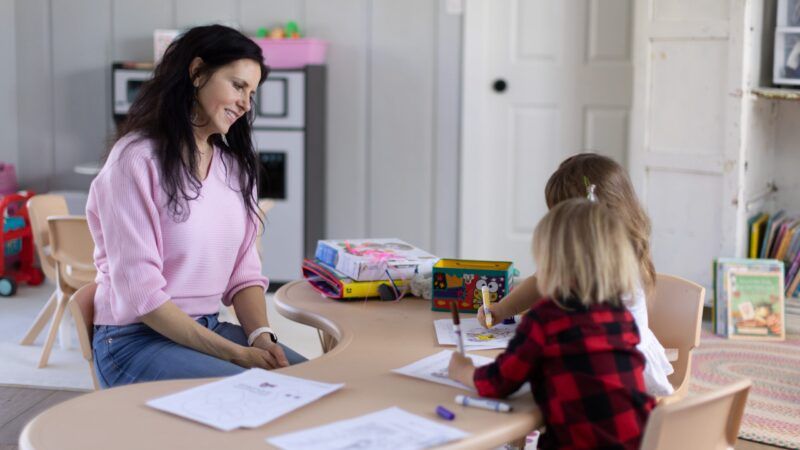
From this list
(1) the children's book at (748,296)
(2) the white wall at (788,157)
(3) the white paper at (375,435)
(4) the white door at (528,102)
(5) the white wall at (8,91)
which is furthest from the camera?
(5) the white wall at (8,91)

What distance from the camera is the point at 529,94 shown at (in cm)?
505

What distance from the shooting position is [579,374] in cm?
163

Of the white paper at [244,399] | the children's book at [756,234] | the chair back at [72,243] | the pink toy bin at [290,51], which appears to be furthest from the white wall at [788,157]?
the white paper at [244,399]

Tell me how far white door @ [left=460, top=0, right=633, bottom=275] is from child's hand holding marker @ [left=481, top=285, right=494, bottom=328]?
2818mm

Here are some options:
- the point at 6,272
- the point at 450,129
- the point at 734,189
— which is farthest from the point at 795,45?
the point at 6,272

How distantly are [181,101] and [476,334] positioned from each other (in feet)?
2.50

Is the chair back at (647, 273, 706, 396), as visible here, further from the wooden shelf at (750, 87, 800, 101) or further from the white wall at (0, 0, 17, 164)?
the white wall at (0, 0, 17, 164)

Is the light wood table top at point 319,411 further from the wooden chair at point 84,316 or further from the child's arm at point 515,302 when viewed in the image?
the wooden chair at point 84,316

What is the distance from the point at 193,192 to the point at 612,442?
103 centimetres

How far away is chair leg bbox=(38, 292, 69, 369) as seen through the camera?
3854 mm

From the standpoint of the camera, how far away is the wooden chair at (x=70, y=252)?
12.1ft

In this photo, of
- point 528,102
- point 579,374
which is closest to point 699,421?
point 579,374

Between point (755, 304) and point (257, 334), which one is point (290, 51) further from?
point (257, 334)

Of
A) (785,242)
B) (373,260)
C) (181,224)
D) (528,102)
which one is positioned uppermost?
(528,102)
